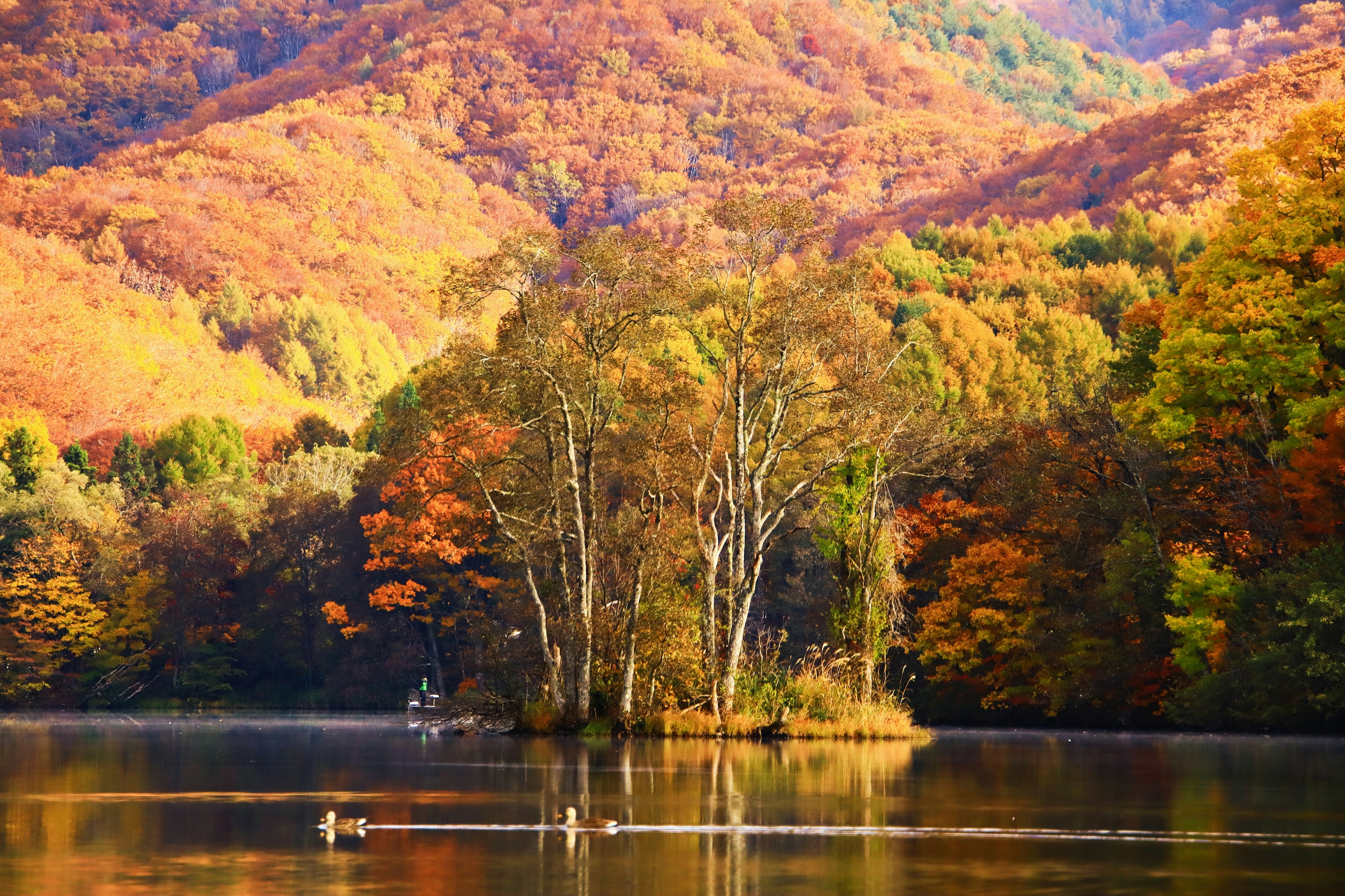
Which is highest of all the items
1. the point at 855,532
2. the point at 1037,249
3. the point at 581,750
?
the point at 1037,249

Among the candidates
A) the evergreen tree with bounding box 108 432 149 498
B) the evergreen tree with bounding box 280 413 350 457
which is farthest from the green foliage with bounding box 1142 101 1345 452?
the evergreen tree with bounding box 280 413 350 457

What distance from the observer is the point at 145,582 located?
8544 cm

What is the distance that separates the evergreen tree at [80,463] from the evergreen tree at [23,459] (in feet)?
15.3

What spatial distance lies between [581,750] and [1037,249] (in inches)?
3797

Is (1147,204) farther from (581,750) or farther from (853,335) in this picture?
(581,750)

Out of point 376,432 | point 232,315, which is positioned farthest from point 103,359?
point 376,432

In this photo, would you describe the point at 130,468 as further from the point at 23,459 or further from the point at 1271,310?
the point at 1271,310

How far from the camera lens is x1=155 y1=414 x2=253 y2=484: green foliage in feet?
379

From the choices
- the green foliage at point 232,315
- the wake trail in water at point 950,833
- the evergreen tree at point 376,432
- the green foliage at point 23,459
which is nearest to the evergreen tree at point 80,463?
the green foliage at point 23,459

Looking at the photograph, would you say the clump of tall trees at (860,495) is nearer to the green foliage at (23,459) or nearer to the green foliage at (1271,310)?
the green foliage at (1271,310)

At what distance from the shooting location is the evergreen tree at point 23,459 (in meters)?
97.9

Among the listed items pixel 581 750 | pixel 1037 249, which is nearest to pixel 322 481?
pixel 1037 249

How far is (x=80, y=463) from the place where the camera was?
110 metres

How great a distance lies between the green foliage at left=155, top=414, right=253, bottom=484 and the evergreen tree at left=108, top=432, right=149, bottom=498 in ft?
5.24
